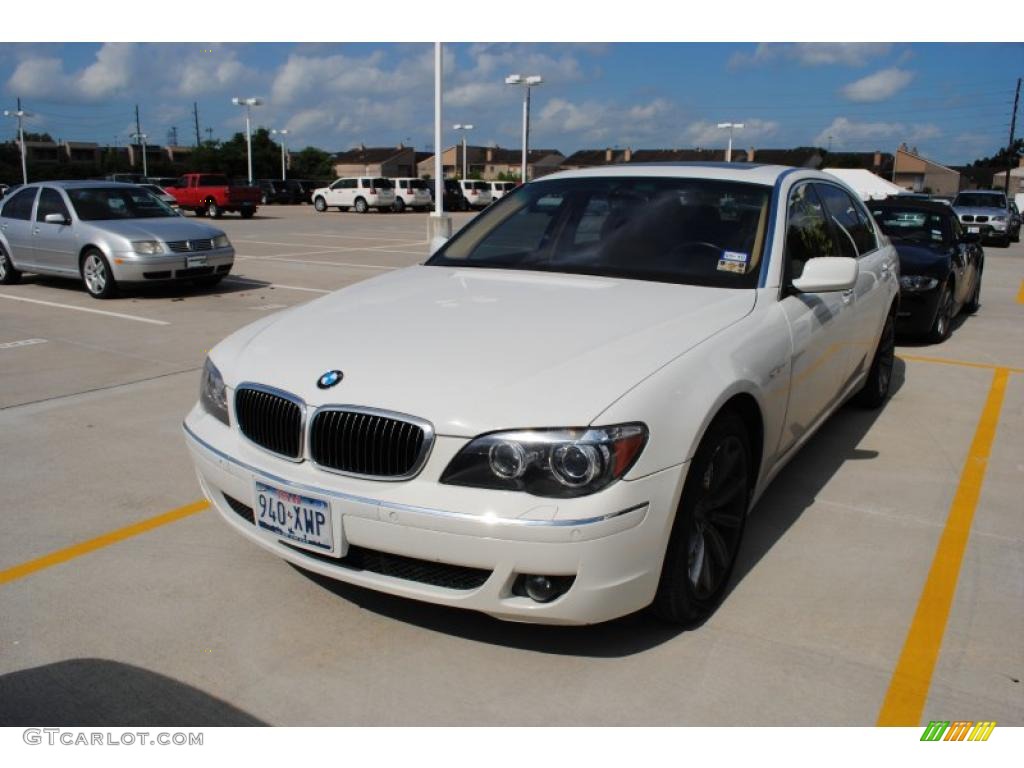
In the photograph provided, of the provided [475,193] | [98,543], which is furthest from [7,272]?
[475,193]

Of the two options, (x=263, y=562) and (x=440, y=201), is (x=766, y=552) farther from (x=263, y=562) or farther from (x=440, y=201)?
(x=440, y=201)

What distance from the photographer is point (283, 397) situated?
116 inches

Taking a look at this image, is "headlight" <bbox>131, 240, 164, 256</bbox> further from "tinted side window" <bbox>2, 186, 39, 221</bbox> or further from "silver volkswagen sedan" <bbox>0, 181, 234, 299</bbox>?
"tinted side window" <bbox>2, 186, 39, 221</bbox>

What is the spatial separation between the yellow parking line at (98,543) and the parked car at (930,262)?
259 inches

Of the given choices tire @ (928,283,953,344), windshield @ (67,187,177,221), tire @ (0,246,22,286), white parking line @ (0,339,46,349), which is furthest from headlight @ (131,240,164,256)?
tire @ (928,283,953,344)

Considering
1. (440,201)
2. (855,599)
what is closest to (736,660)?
(855,599)

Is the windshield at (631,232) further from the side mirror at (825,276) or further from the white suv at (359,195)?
the white suv at (359,195)

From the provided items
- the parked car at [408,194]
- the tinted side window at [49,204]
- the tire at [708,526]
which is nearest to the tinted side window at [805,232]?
the tire at [708,526]

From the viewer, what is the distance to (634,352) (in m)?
2.94

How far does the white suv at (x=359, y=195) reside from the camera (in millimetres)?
39469

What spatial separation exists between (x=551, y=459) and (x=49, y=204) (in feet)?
37.3

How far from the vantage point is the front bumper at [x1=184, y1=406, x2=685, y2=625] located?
8.39ft

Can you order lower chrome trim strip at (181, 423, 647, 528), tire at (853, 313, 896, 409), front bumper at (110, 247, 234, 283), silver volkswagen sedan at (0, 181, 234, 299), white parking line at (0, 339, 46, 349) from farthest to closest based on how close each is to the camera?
silver volkswagen sedan at (0, 181, 234, 299) → front bumper at (110, 247, 234, 283) → white parking line at (0, 339, 46, 349) → tire at (853, 313, 896, 409) → lower chrome trim strip at (181, 423, 647, 528)

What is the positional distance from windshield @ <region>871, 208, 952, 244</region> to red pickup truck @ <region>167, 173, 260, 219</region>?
27066 mm
